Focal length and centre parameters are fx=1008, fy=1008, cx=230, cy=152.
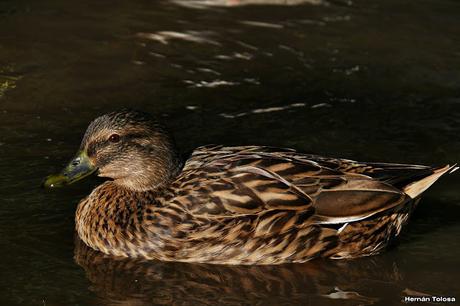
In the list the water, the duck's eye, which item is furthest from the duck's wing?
the duck's eye

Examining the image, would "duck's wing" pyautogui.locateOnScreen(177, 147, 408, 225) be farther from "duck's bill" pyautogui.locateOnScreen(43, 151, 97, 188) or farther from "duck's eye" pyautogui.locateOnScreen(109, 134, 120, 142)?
"duck's bill" pyautogui.locateOnScreen(43, 151, 97, 188)

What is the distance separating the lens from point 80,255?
8.29m

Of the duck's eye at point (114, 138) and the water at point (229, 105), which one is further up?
the duck's eye at point (114, 138)

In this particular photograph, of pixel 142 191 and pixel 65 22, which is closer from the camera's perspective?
pixel 142 191

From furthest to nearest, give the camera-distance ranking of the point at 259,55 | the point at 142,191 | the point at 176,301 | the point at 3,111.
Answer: the point at 259,55 → the point at 3,111 → the point at 142,191 → the point at 176,301

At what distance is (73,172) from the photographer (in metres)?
8.38

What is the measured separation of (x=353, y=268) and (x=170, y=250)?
1493 millimetres

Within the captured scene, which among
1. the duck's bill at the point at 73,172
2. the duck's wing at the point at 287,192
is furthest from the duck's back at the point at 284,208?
the duck's bill at the point at 73,172

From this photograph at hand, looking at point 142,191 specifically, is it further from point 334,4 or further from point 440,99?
point 334,4

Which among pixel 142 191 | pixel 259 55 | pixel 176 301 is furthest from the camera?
pixel 259 55

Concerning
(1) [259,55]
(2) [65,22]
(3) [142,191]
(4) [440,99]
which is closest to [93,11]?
A: (2) [65,22]

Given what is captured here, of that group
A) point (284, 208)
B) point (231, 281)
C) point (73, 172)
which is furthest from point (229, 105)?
point (231, 281)

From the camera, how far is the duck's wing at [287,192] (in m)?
8.10

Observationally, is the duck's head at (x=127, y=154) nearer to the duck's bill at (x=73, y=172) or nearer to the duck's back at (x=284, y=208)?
the duck's bill at (x=73, y=172)
